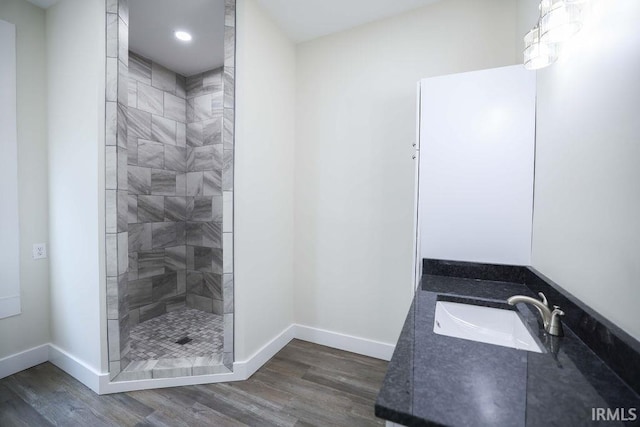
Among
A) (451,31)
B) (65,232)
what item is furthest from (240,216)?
(451,31)

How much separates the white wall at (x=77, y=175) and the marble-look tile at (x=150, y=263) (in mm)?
751

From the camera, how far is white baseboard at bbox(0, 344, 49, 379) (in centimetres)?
194

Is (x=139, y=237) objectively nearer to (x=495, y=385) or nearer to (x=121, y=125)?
(x=121, y=125)

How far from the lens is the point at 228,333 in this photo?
6.52 ft

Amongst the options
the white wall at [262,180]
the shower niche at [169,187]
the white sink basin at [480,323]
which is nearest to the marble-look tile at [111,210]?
the shower niche at [169,187]

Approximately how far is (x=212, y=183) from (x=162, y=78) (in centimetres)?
132

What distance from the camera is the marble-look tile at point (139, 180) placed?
8.94 feet

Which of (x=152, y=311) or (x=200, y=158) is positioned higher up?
(x=200, y=158)

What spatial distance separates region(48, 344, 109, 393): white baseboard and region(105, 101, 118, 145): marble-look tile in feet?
5.30

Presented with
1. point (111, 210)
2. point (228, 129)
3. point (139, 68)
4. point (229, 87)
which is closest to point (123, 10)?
point (229, 87)

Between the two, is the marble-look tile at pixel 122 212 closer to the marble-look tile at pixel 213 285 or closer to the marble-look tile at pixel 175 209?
the marble-look tile at pixel 175 209

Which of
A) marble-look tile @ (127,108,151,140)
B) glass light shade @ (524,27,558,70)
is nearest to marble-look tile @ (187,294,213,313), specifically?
marble-look tile @ (127,108,151,140)

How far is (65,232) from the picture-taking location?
200 centimetres

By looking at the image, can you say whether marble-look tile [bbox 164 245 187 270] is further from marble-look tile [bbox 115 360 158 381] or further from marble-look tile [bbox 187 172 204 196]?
marble-look tile [bbox 115 360 158 381]
